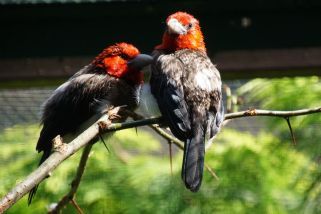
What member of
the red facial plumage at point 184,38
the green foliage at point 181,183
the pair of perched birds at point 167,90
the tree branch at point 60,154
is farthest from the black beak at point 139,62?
the tree branch at point 60,154

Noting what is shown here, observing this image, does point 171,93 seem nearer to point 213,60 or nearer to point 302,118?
point 213,60

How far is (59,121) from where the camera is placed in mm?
2623

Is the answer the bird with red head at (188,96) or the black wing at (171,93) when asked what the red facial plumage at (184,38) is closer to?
the bird with red head at (188,96)

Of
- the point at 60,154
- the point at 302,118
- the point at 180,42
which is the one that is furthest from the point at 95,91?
the point at 60,154

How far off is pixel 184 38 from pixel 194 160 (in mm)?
699

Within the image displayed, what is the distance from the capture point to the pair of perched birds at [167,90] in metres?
1.98

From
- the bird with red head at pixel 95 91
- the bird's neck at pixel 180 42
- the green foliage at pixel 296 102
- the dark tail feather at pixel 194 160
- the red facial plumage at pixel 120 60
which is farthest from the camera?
the green foliage at pixel 296 102

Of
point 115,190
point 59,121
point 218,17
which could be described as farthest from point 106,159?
point 218,17

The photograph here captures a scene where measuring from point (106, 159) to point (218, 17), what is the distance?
761 millimetres

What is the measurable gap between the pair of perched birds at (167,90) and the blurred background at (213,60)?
0.46ft

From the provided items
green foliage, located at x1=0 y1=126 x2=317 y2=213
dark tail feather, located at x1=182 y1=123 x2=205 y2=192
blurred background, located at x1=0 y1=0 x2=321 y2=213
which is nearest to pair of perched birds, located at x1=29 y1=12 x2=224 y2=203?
dark tail feather, located at x1=182 y1=123 x2=205 y2=192

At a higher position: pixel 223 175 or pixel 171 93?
pixel 171 93

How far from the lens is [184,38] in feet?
8.07

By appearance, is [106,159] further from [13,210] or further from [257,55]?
[257,55]
